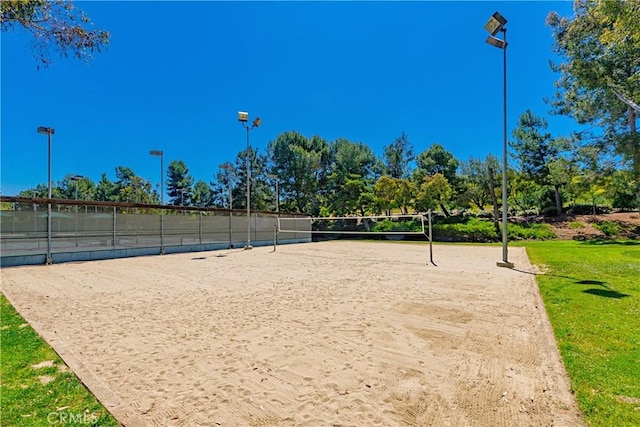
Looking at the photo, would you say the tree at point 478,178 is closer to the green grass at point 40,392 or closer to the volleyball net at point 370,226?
the volleyball net at point 370,226

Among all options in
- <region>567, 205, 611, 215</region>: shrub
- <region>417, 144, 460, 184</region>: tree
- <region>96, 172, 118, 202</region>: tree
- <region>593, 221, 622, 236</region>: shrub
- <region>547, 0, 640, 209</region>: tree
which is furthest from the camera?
<region>96, 172, 118, 202</region>: tree

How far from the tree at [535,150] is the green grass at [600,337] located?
71.7 feet

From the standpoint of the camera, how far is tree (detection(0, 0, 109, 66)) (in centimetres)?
372

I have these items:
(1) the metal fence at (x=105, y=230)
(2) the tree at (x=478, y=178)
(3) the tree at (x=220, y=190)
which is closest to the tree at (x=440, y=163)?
(2) the tree at (x=478, y=178)

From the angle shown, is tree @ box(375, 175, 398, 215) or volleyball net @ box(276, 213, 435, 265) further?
tree @ box(375, 175, 398, 215)

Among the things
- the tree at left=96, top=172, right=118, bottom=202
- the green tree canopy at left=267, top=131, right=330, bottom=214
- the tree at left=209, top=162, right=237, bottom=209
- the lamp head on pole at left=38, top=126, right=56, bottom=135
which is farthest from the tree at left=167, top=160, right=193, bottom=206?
the lamp head on pole at left=38, top=126, right=56, bottom=135

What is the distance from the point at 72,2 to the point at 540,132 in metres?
32.2

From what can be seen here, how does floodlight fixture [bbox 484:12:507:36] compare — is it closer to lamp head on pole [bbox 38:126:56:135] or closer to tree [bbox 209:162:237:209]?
lamp head on pole [bbox 38:126:56:135]

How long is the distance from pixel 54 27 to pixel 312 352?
17.1 feet

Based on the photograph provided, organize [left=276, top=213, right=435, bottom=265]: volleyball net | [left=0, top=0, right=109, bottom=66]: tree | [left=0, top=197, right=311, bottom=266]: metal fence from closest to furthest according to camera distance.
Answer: [left=0, top=0, right=109, bottom=66]: tree < [left=0, top=197, right=311, bottom=266]: metal fence < [left=276, top=213, right=435, bottom=265]: volleyball net

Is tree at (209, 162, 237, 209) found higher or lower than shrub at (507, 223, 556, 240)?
higher

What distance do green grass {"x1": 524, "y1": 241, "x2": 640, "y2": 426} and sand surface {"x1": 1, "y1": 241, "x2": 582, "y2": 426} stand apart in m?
0.16

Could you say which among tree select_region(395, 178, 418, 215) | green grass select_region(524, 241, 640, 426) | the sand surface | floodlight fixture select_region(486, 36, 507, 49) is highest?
floodlight fixture select_region(486, 36, 507, 49)

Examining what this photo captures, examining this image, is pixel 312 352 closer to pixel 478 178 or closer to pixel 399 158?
pixel 478 178
